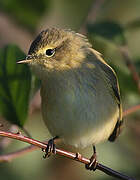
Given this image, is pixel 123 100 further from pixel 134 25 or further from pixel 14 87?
pixel 14 87

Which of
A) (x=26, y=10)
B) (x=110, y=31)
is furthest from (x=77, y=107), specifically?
(x=26, y=10)

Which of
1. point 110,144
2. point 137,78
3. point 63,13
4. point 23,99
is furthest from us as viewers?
point 63,13

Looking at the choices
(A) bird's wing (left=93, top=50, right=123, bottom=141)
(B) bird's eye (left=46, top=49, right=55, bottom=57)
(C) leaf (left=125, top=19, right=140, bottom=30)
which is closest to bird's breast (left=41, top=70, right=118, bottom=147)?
(A) bird's wing (left=93, top=50, right=123, bottom=141)

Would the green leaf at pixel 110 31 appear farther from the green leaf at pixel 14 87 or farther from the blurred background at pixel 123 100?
the green leaf at pixel 14 87

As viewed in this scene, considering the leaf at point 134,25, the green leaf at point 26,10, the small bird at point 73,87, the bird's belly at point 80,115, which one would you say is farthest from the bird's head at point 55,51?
the green leaf at point 26,10

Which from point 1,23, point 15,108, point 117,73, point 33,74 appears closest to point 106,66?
point 117,73

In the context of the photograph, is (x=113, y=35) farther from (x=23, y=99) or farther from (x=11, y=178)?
(x=11, y=178)
